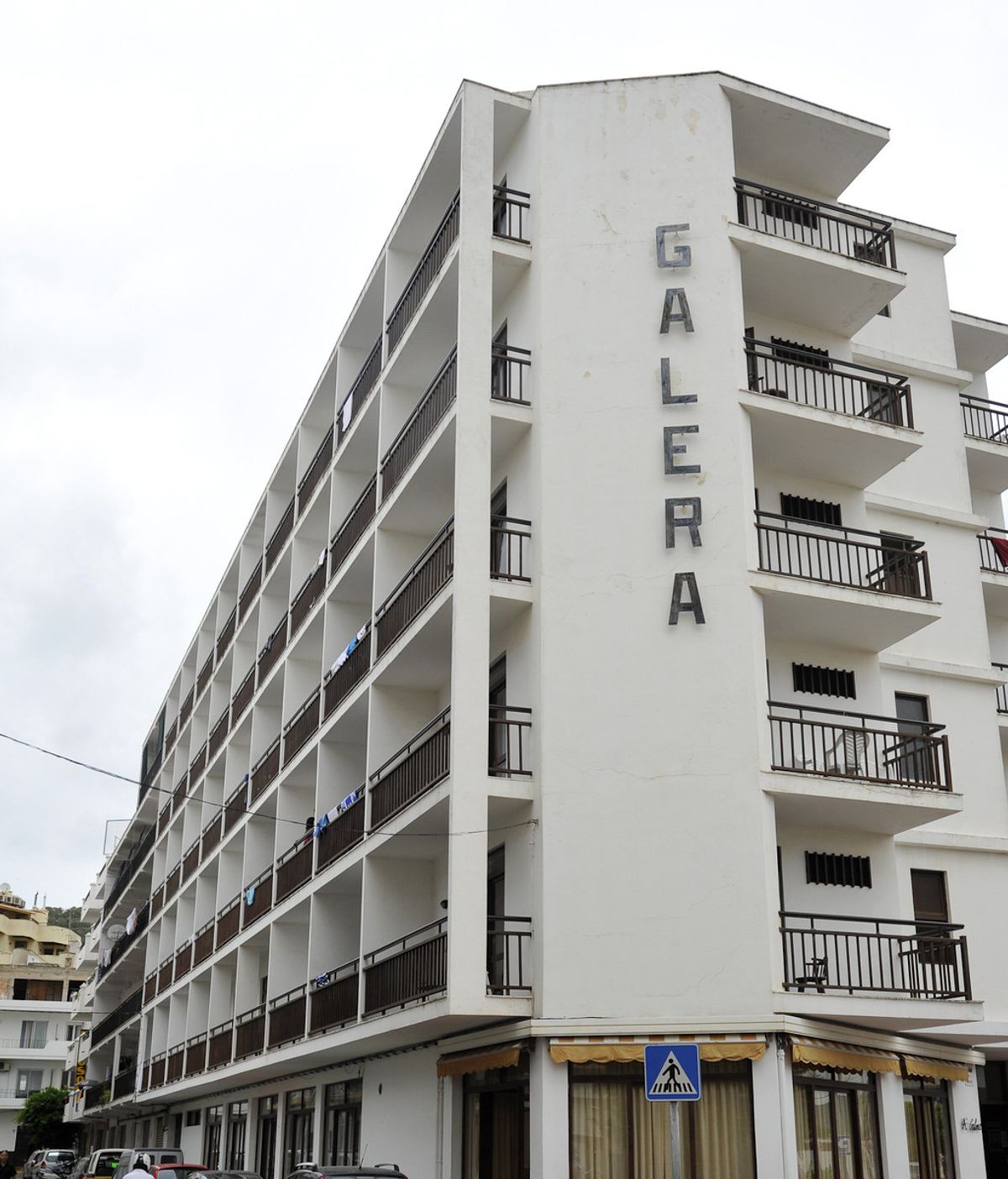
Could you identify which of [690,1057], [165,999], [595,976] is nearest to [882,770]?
[595,976]

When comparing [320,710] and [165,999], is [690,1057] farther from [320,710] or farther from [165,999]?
[165,999]

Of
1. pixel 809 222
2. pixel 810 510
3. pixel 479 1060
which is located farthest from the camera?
pixel 809 222

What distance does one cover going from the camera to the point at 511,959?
66.1ft

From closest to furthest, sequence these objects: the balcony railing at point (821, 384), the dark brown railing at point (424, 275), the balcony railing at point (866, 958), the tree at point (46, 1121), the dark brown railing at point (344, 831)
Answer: the balcony railing at point (866, 958) < the balcony railing at point (821, 384) < the dark brown railing at point (424, 275) < the dark brown railing at point (344, 831) < the tree at point (46, 1121)

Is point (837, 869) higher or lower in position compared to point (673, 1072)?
higher

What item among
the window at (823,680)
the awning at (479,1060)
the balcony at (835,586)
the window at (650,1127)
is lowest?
the window at (650,1127)

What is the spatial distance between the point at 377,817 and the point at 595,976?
6.28 m

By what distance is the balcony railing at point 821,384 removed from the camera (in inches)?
928

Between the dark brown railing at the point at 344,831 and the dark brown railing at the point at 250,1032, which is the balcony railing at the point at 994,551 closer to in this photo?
the dark brown railing at the point at 344,831

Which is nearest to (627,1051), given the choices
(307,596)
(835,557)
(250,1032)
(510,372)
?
(835,557)

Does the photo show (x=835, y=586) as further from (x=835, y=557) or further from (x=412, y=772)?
(x=412, y=772)

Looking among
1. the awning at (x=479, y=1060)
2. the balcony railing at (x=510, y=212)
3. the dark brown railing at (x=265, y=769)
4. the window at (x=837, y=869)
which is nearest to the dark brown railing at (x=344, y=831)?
the awning at (x=479, y=1060)

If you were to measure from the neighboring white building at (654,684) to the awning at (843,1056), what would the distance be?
0.08 meters

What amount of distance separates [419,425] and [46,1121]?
73.0 metres
